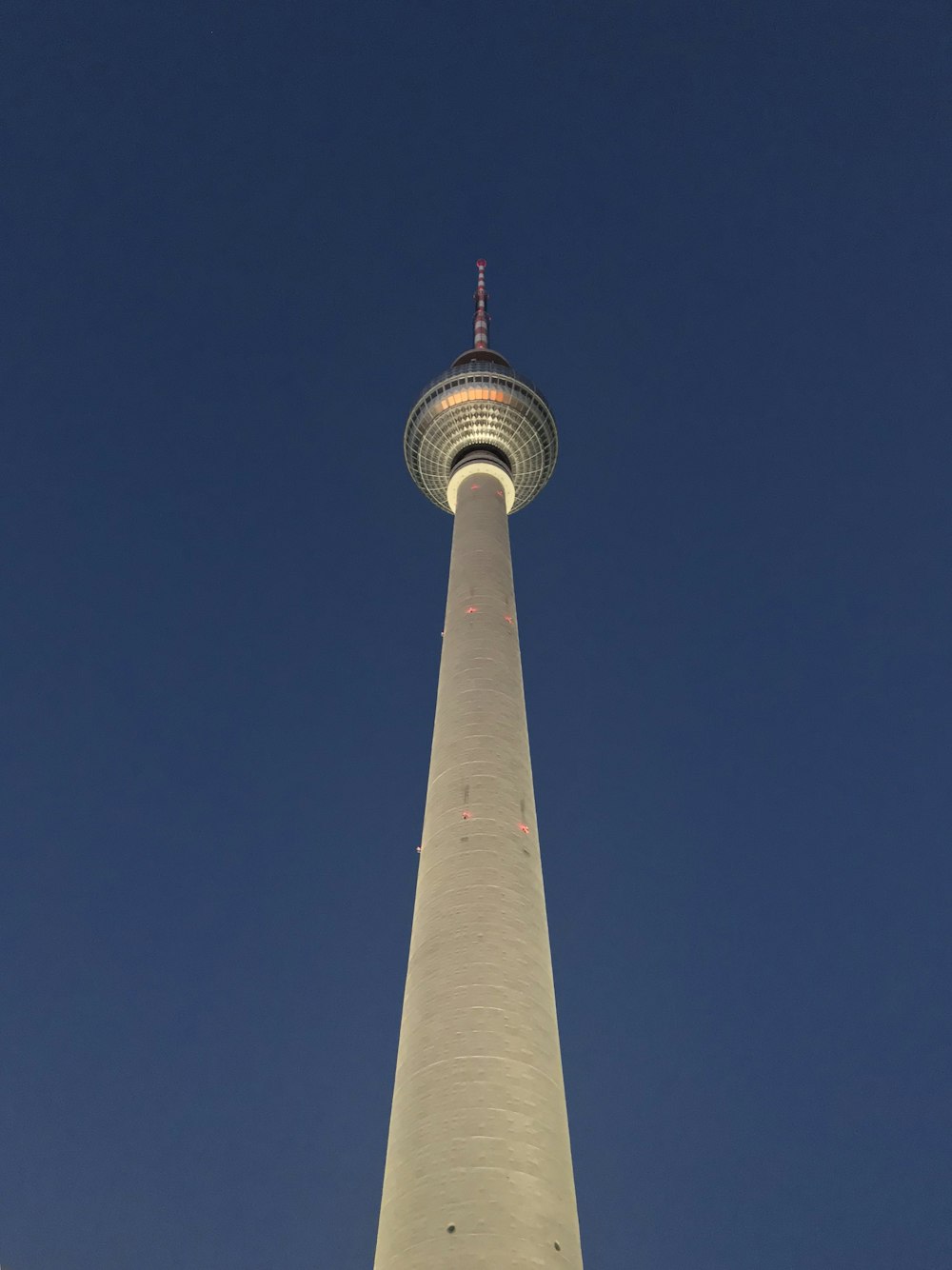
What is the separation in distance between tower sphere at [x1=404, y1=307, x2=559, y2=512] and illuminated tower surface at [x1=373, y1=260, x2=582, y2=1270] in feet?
52.5

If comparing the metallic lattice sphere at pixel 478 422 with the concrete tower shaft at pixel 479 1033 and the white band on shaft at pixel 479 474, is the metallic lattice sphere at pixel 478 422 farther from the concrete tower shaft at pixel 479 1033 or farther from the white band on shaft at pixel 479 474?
the concrete tower shaft at pixel 479 1033

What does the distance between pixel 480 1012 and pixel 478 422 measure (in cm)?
4349

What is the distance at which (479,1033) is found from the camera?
102 feet

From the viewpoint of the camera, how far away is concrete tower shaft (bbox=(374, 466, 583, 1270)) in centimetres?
2688

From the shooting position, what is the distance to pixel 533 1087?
3019cm

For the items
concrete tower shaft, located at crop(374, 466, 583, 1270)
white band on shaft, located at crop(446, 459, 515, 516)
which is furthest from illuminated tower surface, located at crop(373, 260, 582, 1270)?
white band on shaft, located at crop(446, 459, 515, 516)

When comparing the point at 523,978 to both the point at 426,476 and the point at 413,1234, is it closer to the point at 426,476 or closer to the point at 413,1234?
the point at 413,1234

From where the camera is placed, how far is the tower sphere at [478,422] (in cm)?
6719

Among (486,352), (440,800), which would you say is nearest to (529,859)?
(440,800)

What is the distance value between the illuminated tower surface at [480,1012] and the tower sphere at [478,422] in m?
16.0

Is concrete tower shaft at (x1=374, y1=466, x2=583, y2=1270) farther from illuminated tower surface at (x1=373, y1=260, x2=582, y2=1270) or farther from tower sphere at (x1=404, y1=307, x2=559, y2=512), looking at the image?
tower sphere at (x1=404, y1=307, x2=559, y2=512)

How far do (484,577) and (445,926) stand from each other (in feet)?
71.0

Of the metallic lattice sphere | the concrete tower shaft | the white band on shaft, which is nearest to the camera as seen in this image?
the concrete tower shaft

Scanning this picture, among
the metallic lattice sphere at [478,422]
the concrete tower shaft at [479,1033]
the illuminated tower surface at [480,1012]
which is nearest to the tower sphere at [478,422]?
the metallic lattice sphere at [478,422]
